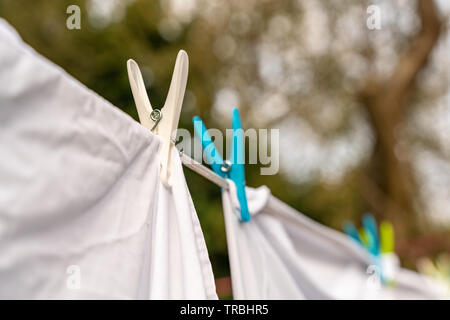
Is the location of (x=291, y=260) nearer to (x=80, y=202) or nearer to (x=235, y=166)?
(x=235, y=166)

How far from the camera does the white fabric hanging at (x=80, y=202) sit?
1.22 ft

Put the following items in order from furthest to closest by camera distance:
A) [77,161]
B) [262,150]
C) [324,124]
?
[324,124]
[262,150]
[77,161]

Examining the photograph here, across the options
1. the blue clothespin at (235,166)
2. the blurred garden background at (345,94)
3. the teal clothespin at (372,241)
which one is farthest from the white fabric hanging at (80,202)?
the blurred garden background at (345,94)

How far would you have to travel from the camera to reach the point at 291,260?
912 mm

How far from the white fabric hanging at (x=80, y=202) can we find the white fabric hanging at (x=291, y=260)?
0.61 ft

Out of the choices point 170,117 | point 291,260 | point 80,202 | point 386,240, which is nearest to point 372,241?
point 386,240

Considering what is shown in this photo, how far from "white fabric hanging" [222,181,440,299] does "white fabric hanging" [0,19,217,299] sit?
0.61 feet

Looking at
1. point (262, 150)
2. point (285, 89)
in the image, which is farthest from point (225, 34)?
point (262, 150)

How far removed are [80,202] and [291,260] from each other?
22.5 inches

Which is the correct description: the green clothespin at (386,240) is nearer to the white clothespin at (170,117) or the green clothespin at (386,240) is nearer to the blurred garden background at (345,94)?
the white clothespin at (170,117)

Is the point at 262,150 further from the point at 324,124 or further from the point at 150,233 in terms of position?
the point at 150,233

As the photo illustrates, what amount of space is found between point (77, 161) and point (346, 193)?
2980 mm
